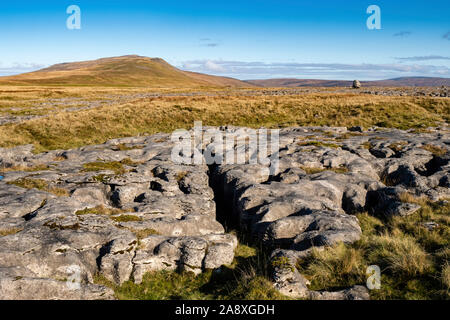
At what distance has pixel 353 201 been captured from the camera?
15.4 metres

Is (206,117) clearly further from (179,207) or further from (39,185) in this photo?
(179,207)

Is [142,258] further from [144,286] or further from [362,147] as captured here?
[362,147]

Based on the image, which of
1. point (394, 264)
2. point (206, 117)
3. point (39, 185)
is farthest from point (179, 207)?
point (206, 117)

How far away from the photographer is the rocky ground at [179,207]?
30.6ft

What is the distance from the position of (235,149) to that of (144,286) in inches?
560

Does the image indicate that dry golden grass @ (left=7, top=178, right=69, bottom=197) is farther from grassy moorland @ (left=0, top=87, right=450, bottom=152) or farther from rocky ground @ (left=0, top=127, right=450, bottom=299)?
grassy moorland @ (left=0, top=87, right=450, bottom=152)

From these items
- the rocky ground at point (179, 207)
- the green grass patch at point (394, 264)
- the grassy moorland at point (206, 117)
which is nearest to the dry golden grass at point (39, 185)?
the rocky ground at point (179, 207)

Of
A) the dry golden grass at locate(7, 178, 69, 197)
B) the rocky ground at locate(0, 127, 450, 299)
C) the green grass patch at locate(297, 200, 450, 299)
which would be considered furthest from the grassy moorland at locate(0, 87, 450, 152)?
the green grass patch at locate(297, 200, 450, 299)

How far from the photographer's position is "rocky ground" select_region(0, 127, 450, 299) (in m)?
9.34

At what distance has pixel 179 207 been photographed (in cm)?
1446

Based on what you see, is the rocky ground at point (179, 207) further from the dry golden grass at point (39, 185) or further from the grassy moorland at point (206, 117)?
the grassy moorland at point (206, 117)

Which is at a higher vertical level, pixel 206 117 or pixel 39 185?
pixel 206 117
